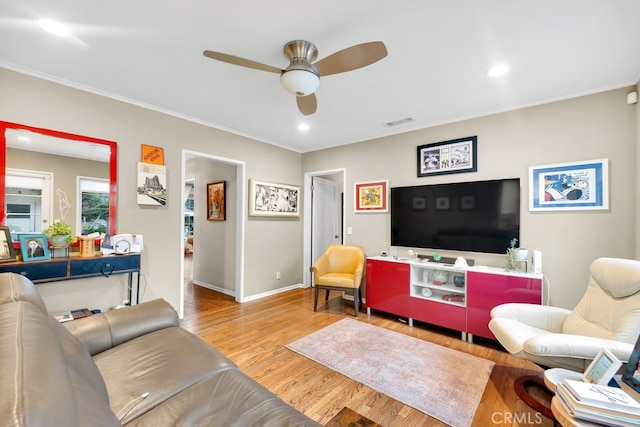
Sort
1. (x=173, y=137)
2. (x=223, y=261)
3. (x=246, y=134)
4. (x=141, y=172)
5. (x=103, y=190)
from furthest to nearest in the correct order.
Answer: (x=223, y=261), (x=246, y=134), (x=173, y=137), (x=141, y=172), (x=103, y=190)

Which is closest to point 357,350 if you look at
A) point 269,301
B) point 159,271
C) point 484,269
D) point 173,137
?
point 484,269

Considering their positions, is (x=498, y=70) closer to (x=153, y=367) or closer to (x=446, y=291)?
(x=446, y=291)

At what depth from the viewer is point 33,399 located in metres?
0.51

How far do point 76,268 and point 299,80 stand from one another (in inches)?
101

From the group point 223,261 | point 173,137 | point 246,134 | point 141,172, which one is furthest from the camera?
point 223,261

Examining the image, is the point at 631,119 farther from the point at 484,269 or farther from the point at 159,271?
A: the point at 159,271

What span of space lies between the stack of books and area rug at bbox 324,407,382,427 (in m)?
1.03

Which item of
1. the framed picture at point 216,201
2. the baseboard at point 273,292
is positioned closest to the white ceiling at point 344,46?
the framed picture at point 216,201

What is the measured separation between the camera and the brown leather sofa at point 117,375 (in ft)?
1.84

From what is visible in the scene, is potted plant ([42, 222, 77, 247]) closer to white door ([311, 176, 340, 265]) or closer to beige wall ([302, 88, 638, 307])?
white door ([311, 176, 340, 265])

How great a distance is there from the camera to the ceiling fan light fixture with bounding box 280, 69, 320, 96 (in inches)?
74.0

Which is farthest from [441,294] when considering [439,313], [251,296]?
[251,296]

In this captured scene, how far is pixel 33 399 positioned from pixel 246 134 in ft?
12.9

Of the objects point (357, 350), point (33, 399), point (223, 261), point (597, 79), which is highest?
point (597, 79)
